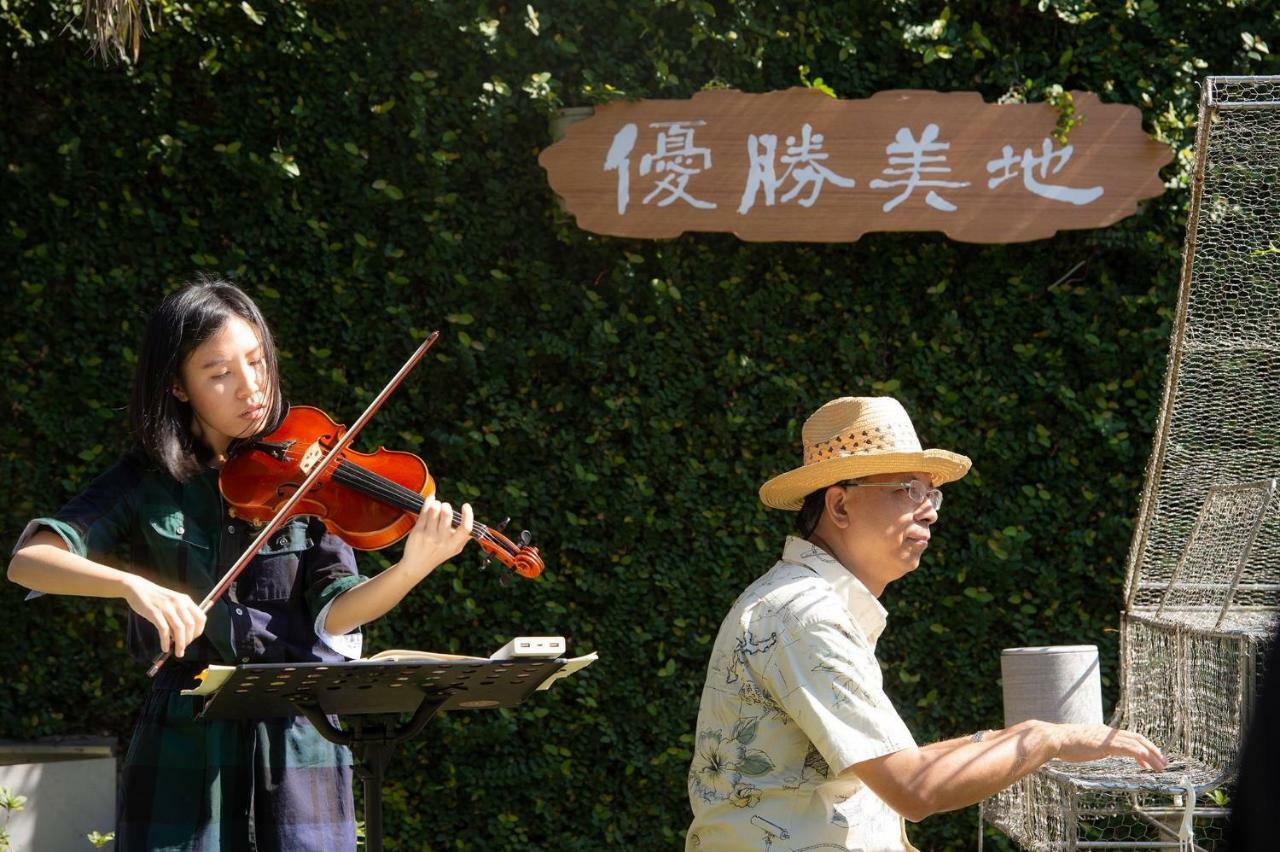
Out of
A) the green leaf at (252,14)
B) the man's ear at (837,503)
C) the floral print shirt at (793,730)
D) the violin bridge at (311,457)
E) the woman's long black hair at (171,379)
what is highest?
the green leaf at (252,14)

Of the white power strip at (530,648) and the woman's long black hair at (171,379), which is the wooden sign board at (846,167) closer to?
the woman's long black hair at (171,379)

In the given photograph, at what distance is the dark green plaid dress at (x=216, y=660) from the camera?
2.01 metres

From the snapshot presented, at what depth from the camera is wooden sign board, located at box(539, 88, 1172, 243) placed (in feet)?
12.0

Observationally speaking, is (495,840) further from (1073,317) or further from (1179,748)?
(1073,317)

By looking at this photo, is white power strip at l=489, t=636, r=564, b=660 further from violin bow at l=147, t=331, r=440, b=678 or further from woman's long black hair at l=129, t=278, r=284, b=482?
woman's long black hair at l=129, t=278, r=284, b=482

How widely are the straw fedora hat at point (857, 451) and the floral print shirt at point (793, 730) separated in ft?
0.60

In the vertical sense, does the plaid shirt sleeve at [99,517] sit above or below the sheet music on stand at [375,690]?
above

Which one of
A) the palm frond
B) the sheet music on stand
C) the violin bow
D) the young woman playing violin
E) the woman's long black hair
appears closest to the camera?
the sheet music on stand

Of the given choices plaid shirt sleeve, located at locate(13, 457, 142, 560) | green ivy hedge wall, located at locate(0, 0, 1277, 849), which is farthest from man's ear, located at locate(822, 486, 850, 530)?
green ivy hedge wall, located at locate(0, 0, 1277, 849)

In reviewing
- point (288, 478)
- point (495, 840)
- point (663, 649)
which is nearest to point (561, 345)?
point (663, 649)

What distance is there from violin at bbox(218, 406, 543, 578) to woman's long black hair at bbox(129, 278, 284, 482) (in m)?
0.08

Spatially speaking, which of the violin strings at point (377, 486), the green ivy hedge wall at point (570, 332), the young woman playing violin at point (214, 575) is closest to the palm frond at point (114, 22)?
the green ivy hedge wall at point (570, 332)

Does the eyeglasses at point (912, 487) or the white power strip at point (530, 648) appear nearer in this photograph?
the white power strip at point (530, 648)

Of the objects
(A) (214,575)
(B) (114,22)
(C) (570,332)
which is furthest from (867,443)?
(B) (114,22)
